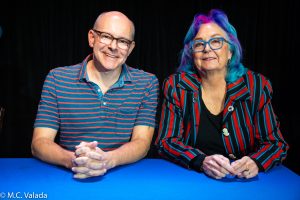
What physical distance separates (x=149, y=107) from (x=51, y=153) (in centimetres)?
66

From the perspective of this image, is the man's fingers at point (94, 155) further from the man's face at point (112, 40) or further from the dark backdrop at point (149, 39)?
the dark backdrop at point (149, 39)

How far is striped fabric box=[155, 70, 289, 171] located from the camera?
1903mm

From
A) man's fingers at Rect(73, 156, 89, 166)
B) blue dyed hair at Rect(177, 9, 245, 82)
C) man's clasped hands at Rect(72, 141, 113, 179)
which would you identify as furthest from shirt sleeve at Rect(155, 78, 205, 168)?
man's fingers at Rect(73, 156, 89, 166)

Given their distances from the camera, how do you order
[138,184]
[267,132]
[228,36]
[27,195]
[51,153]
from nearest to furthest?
1. [27,195]
2. [138,184]
3. [51,153]
4. [267,132]
5. [228,36]

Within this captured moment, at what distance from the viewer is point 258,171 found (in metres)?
1.63

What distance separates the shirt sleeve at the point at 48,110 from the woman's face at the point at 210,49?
0.88 metres

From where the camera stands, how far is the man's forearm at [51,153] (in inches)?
61.4

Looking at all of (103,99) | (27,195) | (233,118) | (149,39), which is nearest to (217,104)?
(233,118)

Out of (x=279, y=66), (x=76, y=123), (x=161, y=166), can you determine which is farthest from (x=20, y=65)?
(x=279, y=66)

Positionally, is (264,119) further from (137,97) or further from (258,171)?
(137,97)

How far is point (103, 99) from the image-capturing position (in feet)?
6.48

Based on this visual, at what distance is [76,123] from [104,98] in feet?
0.73

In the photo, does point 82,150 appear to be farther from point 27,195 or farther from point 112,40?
point 112,40

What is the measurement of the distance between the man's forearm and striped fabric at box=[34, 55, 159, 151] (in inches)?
5.6
